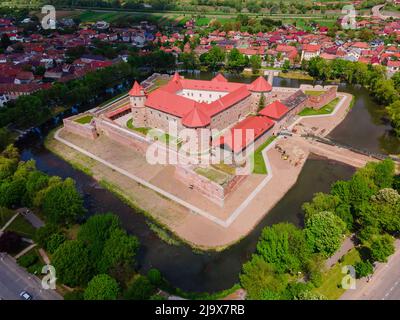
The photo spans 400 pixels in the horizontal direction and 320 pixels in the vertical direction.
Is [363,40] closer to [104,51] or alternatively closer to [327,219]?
[104,51]

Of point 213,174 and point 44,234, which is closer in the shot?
point 44,234

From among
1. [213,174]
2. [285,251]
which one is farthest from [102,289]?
[213,174]

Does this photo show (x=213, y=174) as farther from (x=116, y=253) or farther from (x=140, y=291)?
(x=140, y=291)

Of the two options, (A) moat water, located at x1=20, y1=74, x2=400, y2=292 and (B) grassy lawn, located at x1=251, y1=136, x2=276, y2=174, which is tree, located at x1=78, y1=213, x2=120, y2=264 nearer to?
(A) moat water, located at x1=20, y1=74, x2=400, y2=292

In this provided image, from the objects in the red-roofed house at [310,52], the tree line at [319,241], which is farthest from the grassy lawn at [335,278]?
the red-roofed house at [310,52]

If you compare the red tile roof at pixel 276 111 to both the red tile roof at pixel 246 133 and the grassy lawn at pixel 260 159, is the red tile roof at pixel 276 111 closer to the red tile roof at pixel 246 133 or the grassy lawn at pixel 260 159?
the red tile roof at pixel 246 133

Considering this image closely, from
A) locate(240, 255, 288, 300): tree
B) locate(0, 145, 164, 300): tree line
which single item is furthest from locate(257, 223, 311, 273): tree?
locate(0, 145, 164, 300): tree line
